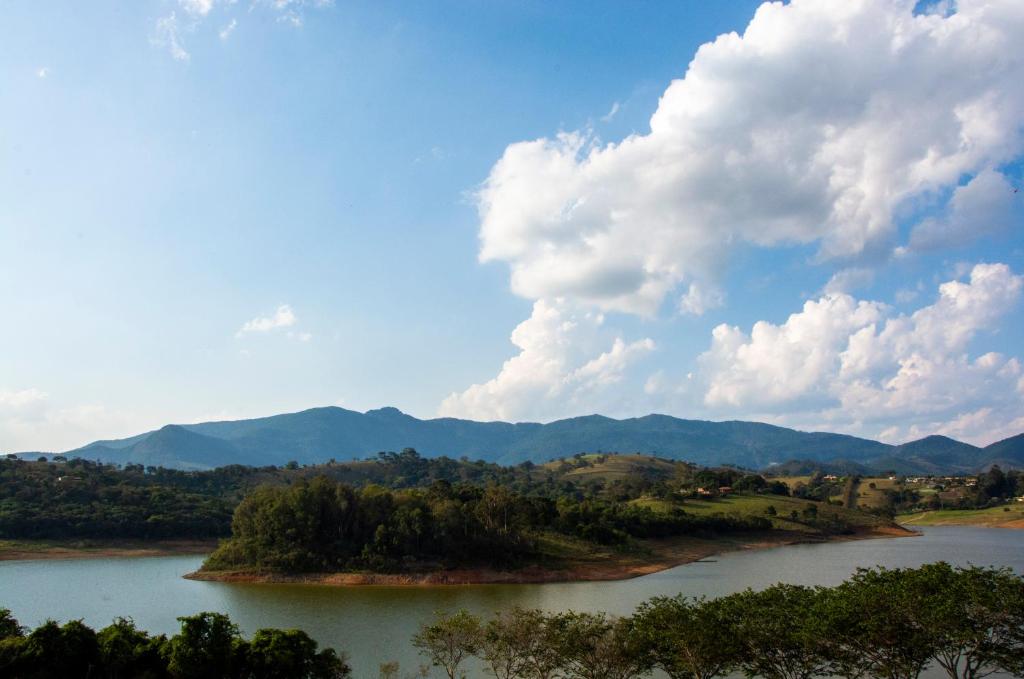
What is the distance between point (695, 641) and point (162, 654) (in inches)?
791

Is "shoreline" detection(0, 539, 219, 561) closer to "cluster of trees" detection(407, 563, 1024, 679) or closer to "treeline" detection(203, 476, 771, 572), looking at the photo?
"treeline" detection(203, 476, 771, 572)

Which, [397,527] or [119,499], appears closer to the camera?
[397,527]

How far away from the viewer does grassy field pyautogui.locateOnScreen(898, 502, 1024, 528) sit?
135000 mm

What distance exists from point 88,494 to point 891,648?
357 feet

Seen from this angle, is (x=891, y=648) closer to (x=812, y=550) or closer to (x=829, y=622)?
(x=829, y=622)

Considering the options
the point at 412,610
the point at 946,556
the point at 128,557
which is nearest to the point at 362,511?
the point at 412,610

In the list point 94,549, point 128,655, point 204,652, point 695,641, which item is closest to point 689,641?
point 695,641

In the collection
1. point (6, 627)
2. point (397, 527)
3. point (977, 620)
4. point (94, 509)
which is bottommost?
point (397, 527)

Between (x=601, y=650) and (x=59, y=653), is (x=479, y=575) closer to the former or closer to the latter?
(x=601, y=650)

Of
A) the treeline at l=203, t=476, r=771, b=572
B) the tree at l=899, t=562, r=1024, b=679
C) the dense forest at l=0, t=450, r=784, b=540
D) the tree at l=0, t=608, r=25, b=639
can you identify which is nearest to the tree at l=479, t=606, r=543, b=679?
the tree at l=899, t=562, r=1024, b=679

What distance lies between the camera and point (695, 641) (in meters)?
24.5

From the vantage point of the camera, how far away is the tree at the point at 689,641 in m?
24.4

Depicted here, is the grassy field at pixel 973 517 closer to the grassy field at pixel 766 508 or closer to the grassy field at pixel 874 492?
the grassy field at pixel 874 492

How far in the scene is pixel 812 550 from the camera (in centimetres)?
9512
